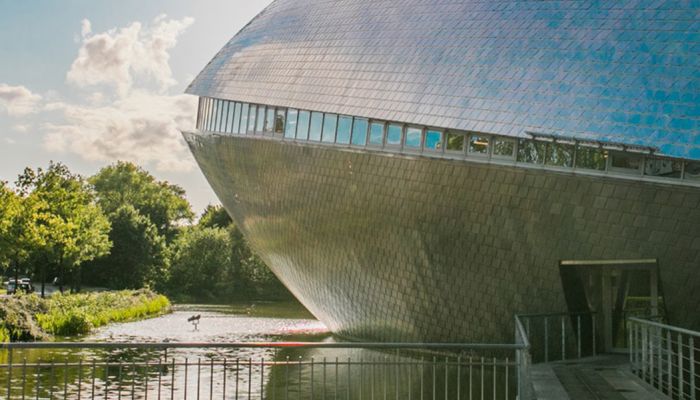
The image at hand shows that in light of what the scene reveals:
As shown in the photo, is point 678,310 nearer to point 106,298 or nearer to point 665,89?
point 665,89

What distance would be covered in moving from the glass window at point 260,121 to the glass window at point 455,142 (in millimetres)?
8085

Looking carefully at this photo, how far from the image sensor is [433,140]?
715 inches

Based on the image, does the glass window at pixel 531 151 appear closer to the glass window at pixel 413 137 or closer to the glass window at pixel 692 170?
the glass window at pixel 692 170

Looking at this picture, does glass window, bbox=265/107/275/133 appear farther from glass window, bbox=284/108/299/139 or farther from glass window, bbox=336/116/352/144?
glass window, bbox=336/116/352/144

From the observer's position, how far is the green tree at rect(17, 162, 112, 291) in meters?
45.3

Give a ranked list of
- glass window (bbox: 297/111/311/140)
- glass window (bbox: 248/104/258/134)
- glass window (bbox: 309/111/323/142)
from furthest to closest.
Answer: glass window (bbox: 248/104/258/134) < glass window (bbox: 297/111/311/140) < glass window (bbox: 309/111/323/142)

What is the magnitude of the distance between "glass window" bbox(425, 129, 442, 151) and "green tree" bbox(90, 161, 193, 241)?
88.2m

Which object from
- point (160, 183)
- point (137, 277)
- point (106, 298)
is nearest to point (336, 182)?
point (106, 298)

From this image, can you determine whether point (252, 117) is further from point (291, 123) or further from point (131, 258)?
point (131, 258)

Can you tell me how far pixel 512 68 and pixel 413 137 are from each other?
285 cm

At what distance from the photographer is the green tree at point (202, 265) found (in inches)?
2864

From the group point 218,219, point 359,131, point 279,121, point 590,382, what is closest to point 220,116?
point 279,121

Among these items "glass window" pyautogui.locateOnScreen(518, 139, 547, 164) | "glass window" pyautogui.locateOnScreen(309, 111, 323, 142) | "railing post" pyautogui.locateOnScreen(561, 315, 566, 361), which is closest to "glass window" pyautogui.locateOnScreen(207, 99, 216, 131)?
"glass window" pyautogui.locateOnScreen(309, 111, 323, 142)

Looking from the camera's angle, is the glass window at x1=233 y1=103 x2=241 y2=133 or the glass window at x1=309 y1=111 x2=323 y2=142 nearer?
the glass window at x1=309 y1=111 x2=323 y2=142
